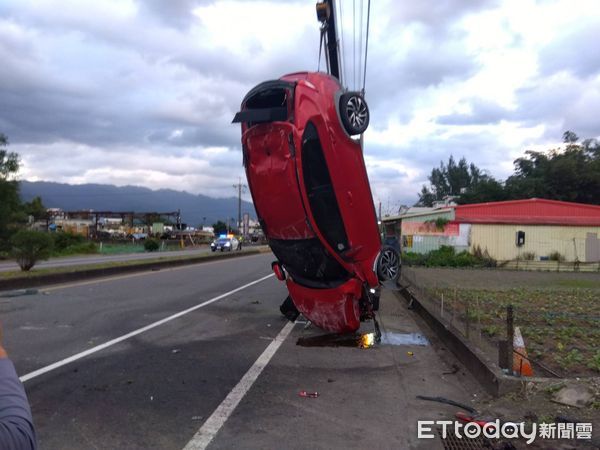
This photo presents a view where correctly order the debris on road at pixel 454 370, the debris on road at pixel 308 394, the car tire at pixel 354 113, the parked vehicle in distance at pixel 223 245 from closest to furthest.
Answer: the debris on road at pixel 308 394 < the car tire at pixel 354 113 < the debris on road at pixel 454 370 < the parked vehicle in distance at pixel 223 245

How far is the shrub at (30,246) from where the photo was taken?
1806 cm

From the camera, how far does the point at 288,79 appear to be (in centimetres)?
677

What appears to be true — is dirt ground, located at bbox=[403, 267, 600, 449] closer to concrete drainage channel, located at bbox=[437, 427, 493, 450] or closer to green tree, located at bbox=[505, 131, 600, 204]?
concrete drainage channel, located at bbox=[437, 427, 493, 450]

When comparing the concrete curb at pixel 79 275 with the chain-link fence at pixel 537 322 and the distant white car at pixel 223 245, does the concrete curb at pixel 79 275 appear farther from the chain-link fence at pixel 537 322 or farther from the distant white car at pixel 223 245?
the distant white car at pixel 223 245

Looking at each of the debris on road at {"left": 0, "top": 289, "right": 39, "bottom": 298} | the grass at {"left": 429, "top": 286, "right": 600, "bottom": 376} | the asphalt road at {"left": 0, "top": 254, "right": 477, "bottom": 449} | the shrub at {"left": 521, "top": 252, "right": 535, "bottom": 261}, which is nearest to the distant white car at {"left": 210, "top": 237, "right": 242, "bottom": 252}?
the shrub at {"left": 521, "top": 252, "right": 535, "bottom": 261}

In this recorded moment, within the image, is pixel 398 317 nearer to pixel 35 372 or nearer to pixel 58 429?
pixel 35 372

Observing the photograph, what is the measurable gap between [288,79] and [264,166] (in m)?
1.12

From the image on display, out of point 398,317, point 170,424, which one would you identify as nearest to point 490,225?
point 398,317

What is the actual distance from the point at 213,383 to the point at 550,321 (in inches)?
256

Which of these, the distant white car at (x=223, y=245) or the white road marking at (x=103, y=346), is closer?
the white road marking at (x=103, y=346)

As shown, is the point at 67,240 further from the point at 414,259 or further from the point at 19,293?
the point at 19,293

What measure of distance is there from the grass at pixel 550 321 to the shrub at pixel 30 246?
498 inches

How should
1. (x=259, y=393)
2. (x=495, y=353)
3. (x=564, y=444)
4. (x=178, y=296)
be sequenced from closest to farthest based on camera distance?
(x=564, y=444) < (x=259, y=393) < (x=495, y=353) < (x=178, y=296)

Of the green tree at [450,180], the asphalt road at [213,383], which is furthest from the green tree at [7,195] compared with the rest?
the green tree at [450,180]
